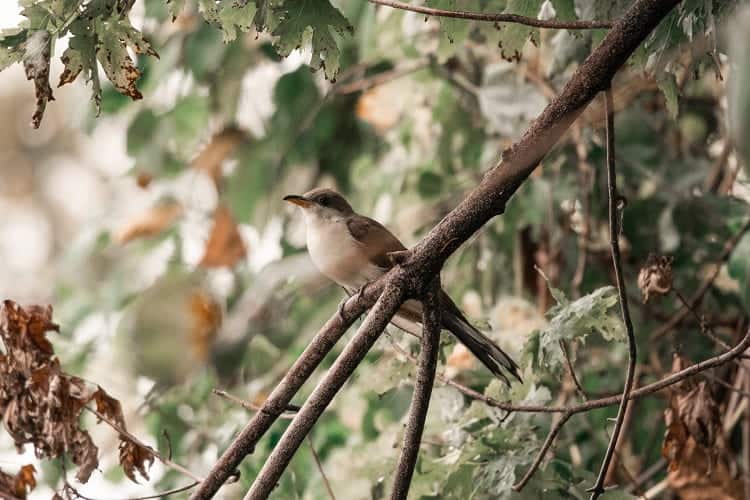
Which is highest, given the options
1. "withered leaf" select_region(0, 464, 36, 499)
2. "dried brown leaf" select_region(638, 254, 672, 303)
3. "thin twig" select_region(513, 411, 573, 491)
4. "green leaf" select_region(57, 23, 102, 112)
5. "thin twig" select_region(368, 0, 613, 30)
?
"thin twig" select_region(368, 0, 613, 30)

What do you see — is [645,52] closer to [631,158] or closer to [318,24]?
[318,24]

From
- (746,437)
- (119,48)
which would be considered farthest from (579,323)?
(746,437)

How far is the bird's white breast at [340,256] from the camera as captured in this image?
2545 mm

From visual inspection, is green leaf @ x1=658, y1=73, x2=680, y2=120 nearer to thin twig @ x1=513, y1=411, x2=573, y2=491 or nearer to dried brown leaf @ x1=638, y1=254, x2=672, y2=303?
dried brown leaf @ x1=638, y1=254, x2=672, y2=303

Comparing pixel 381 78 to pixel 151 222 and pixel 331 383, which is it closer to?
pixel 151 222

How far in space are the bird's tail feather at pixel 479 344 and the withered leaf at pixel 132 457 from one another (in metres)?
0.69

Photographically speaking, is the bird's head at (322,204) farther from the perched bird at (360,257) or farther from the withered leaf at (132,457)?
the withered leaf at (132,457)

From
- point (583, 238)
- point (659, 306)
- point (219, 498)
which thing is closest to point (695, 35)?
point (219, 498)

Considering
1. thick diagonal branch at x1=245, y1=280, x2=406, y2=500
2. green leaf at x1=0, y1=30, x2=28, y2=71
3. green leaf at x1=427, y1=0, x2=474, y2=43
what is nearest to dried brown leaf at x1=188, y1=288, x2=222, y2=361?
thick diagonal branch at x1=245, y1=280, x2=406, y2=500

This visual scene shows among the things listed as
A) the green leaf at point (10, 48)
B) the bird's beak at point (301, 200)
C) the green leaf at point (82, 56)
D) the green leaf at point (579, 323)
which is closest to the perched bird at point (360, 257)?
the bird's beak at point (301, 200)

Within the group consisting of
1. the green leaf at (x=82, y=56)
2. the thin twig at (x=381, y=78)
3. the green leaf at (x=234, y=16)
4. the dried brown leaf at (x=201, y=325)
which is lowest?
the dried brown leaf at (x=201, y=325)

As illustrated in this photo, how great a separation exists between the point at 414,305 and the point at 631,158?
62.2 inches

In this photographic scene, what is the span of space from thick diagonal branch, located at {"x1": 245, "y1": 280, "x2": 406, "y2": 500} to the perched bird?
414mm

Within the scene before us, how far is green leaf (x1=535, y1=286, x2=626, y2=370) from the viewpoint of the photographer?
207 centimetres
